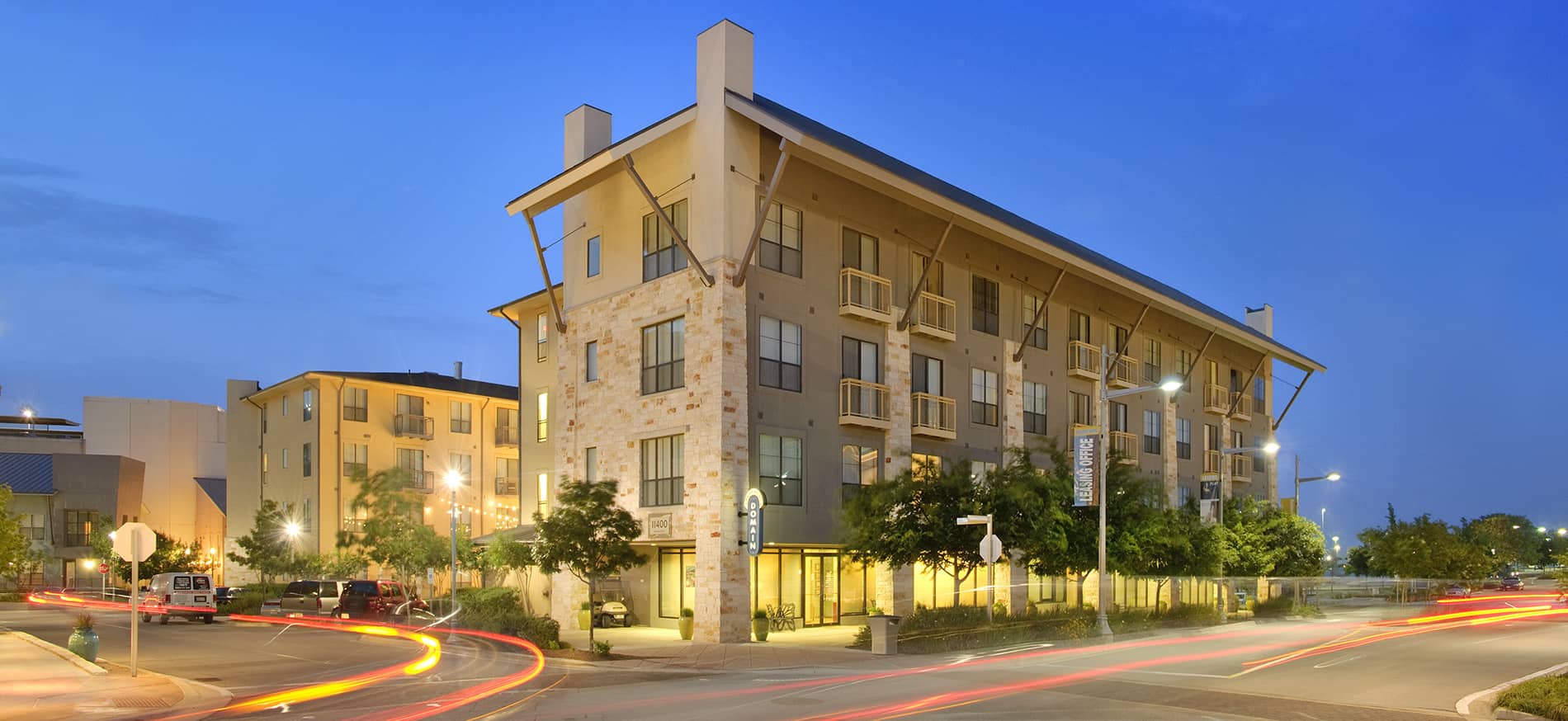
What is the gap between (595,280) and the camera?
126 ft

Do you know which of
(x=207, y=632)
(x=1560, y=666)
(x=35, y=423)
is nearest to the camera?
(x=1560, y=666)

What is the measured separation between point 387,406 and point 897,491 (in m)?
38.2

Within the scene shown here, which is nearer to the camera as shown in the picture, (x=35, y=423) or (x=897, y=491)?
(x=897, y=491)

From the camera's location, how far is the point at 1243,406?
63031mm

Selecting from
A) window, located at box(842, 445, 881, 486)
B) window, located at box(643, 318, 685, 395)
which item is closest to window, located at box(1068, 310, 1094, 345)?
window, located at box(842, 445, 881, 486)

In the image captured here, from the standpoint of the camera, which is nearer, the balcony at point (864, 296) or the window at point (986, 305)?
the balcony at point (864, 296)

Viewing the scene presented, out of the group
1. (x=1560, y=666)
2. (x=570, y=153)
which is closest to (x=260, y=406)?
(x=570, y=153)

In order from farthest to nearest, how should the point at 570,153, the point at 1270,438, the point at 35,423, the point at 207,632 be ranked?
the point at 35,423, the point at 1270,438, the point at 570,153, the point at 207,632

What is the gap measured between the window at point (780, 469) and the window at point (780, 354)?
62.3 inches

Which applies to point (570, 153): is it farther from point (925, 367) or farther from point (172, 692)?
point (172, 692)

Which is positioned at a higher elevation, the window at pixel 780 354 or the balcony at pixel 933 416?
the window at pixel 780 354

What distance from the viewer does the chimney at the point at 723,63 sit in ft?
106

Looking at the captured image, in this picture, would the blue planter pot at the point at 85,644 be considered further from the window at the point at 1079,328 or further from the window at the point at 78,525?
the window at the point at 78,525

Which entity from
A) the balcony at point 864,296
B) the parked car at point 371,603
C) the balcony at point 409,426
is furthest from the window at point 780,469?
the balcony at point 409,426
